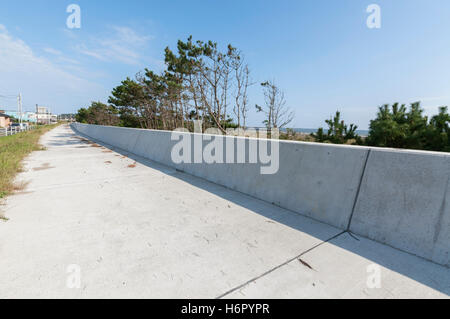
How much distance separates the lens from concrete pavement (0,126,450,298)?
5.53ft

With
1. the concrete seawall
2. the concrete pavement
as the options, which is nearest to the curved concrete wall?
the concrete seawall

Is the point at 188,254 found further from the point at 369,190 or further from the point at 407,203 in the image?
the point at 407,203

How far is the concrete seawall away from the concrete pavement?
168 millimetres

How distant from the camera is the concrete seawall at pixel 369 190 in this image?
205cm

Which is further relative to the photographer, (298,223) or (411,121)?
(411,121)

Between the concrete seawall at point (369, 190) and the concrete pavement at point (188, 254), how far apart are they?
0.17 metres

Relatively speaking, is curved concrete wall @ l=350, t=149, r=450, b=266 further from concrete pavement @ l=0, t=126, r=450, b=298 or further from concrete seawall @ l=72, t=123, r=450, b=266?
concrete pavement @ l=0, t=126, r=450, b=298

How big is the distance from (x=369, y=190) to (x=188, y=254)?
2.21 metres

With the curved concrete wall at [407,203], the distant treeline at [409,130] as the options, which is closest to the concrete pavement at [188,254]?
the curved concrete wall at [407,203]

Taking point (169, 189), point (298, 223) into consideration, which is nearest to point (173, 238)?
point (298, 223)

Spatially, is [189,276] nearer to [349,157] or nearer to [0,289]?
[0,289]

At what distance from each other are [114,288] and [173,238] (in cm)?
83
